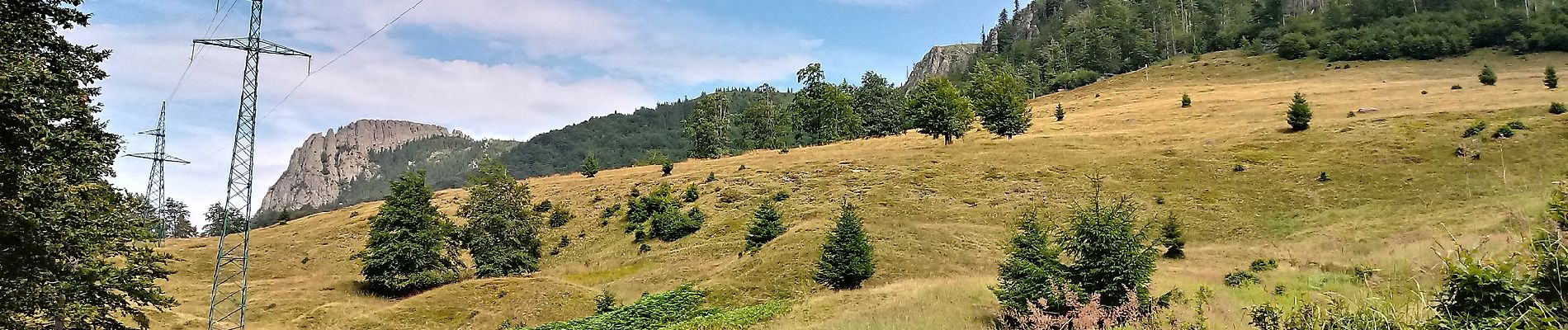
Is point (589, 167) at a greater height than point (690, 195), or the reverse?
point (589, 167)

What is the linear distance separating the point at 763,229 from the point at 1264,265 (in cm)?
2449

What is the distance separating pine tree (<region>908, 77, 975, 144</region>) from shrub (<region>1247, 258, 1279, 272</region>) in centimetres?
4385

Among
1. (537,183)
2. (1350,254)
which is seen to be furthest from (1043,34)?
(1350,254)

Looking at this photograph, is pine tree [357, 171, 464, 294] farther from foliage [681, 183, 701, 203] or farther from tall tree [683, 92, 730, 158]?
tall tree [683, 92, 730, 158]

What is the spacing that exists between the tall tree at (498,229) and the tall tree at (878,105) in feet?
193

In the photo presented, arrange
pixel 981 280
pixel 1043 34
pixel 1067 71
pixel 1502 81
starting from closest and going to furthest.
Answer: pixel 981 280
pixel 1502 81
pixel 1067 71
pixel 1043 34

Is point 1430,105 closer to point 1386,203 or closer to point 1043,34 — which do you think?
point 1386,203

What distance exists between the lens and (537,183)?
7619cm

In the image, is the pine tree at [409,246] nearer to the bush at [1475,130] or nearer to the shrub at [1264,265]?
the shrub at [1264,265]

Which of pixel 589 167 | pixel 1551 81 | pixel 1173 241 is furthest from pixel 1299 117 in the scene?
pixel 589 167

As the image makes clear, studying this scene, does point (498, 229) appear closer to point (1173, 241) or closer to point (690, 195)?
point (690, 195)

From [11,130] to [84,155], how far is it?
51.4 inches

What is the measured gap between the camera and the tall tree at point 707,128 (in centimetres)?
10306

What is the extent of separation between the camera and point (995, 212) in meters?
45.0
